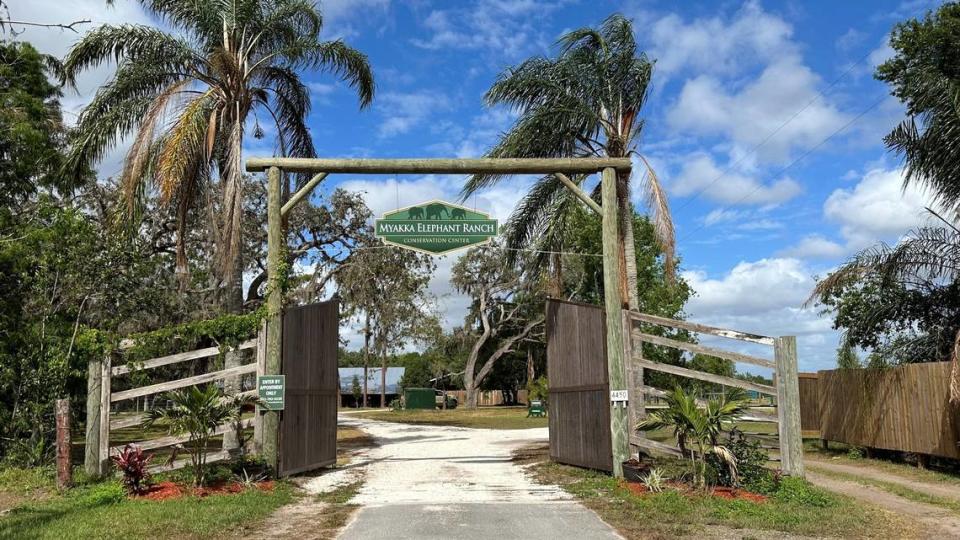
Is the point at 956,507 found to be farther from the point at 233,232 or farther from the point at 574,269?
the point at 574,269

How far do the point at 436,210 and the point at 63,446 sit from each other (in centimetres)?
660

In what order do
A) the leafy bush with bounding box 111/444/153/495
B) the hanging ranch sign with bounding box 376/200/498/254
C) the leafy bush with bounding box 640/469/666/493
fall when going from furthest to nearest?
the hanging ranch sign with bounding box 376/200/498/254, the leafy bush with bounding box 640/469/666/493, the leafy bush with bounding box 111/444/153/495

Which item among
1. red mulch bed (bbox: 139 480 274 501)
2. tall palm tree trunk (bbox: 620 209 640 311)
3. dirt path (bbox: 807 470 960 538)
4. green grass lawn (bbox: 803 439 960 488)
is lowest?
green grass lawn (bbox: 803 439 960 488)

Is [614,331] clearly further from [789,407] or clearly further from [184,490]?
[184,490]

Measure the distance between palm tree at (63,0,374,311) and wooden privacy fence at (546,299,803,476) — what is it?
6.16 metres

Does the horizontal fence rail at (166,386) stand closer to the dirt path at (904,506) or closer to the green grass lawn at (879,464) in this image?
the dirt path at (904,506)

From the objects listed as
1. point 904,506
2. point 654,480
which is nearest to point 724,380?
point 654,480

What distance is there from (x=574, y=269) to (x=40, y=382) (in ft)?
103

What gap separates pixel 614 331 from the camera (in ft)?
39.7

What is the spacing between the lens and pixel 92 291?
14688 millimetres

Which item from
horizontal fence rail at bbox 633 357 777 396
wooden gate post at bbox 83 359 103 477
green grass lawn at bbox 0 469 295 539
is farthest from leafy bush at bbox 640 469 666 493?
wooden gate post at bbox 83 359 103 477

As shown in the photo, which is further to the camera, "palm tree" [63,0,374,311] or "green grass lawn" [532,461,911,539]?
"palm tree" [63,0,374,311]

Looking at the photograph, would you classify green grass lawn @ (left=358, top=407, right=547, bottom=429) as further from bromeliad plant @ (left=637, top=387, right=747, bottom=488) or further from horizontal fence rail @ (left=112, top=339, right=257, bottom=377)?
horizontal fence rail @ (left=112, top=339, right=257, bottom=377)

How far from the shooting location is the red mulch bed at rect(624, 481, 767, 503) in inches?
377
